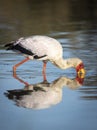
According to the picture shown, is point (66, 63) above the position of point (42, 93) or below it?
above

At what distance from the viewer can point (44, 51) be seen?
11.7 metres

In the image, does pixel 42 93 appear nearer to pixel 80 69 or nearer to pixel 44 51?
pixel 80 69

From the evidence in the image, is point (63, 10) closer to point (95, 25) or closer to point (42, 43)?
point (95, 25)

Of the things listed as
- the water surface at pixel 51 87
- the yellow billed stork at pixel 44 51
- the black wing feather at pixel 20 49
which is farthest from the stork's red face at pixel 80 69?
the black wing feather at pixel 20 49

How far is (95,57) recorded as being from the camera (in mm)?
12805

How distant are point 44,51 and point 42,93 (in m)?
2.18

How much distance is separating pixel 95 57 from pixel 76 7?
12.9 metres

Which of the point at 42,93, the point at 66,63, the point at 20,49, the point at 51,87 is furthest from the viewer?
the point at 20,49

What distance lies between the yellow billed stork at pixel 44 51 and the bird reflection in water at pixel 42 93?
0.53m

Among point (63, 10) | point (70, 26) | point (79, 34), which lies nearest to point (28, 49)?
point (79, 34)

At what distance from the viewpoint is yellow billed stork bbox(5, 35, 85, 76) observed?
11609mm

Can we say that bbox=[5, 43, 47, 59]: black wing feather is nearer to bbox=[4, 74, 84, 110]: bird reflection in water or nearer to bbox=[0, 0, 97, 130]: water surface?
bbox=[0, 0, 97, 130]: water surface

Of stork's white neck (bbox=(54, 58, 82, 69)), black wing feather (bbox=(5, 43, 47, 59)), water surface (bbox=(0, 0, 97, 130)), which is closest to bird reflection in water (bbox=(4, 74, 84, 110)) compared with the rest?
water surface (bbox=(0, 0, 97, 130))

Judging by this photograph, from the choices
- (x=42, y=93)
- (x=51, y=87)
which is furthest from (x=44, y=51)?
(x=42, y=93)
